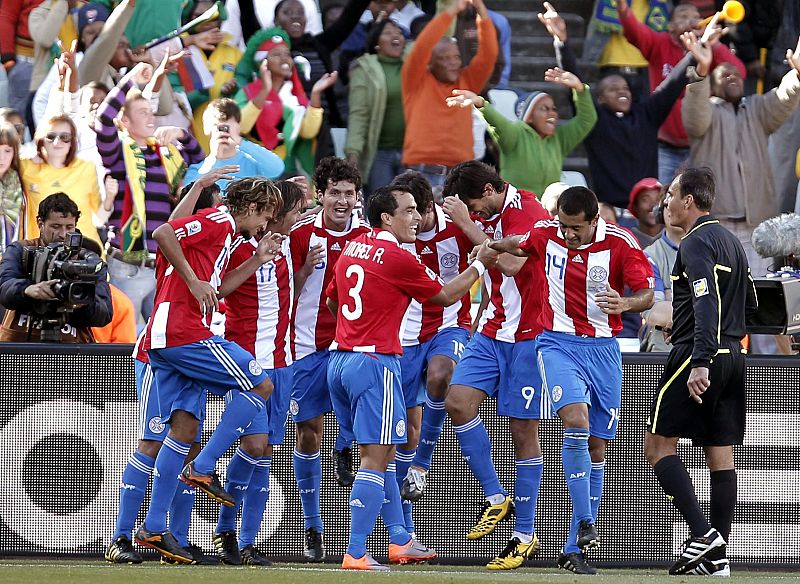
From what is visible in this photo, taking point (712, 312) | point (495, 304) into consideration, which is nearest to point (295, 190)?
point (495, 304)

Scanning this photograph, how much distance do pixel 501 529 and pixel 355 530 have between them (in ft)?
4.96

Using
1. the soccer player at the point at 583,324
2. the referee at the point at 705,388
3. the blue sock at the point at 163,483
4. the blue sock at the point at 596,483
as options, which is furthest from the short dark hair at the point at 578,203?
the blue sock at the point at 163,483

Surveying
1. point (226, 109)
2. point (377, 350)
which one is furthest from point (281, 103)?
point (377, 350)

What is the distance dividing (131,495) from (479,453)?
1.99 meters

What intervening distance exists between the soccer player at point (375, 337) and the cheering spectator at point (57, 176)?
3.52 m

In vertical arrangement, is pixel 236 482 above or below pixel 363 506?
above

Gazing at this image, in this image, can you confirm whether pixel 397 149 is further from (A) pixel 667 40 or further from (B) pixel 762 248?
(B) pixel 762 248

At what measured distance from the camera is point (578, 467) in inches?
329

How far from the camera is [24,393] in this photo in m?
8.98

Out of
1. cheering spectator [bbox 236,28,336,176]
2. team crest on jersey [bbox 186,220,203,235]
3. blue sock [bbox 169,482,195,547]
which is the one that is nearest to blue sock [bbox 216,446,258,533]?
blue sock [bbox 169,482,195,547]

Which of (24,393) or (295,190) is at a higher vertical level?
(295,190)

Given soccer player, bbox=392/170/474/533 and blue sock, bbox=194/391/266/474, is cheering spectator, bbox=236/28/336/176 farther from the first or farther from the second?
blue sock, bbox=194/391/266/474

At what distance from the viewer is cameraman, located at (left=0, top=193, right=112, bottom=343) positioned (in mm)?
8945

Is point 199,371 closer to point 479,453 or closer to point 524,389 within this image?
point 479,453
